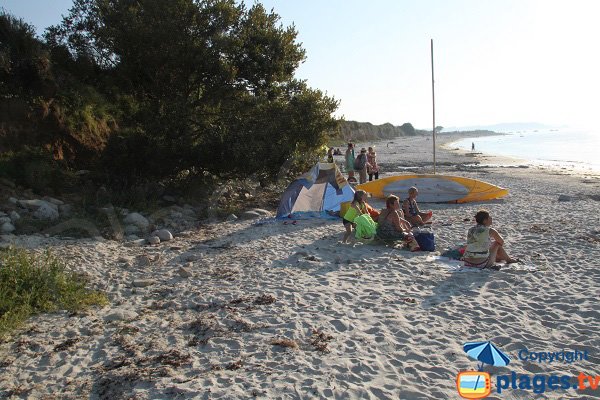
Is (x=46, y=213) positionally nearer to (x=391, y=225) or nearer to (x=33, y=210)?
(x=33, y=210)

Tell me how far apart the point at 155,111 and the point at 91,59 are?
9.91 ft

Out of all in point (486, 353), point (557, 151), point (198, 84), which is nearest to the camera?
point (486, 353)

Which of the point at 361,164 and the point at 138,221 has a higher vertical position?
the point at 361,164

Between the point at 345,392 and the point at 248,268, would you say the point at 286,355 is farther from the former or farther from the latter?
the point at 248,268

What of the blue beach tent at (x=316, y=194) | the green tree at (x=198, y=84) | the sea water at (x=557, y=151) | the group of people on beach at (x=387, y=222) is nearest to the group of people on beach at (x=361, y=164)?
the green tree at (x=198, y=84)

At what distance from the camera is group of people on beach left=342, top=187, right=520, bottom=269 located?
7.34 meters

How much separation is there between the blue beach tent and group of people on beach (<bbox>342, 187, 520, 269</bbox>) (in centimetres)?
193

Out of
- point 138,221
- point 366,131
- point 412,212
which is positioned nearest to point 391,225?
point 412,212

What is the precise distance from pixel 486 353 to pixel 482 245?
3.20 m

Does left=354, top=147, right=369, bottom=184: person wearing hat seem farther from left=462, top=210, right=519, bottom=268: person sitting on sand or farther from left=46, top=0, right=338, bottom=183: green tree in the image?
left=462, top=210, right=519, bottom=268: person sitting on sand

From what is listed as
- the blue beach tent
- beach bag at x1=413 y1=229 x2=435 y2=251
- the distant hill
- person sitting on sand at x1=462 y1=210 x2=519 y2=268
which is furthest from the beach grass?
the distant hill

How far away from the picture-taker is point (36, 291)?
6.05 meters

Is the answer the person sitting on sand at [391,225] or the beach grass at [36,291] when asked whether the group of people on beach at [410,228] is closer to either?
the person sitting on sand at [391,225]

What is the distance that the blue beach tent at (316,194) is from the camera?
467 inches
